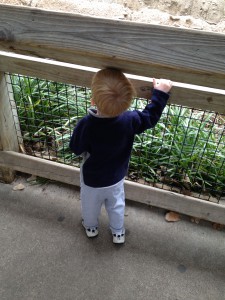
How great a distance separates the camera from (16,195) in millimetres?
2553

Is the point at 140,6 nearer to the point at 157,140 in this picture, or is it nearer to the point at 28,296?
the point at 157,140

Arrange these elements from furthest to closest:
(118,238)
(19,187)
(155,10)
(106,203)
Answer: (155,10) < (19,187) < (118,238) < (106,203)

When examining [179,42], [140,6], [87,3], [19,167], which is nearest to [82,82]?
[179,42]

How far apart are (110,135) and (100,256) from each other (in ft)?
3.11

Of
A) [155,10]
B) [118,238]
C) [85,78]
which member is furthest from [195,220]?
[155,10]

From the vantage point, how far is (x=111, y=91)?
1438 millimetres

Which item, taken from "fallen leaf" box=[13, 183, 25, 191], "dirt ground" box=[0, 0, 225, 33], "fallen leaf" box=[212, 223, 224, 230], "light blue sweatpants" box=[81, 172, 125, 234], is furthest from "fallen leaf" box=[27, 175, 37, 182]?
"dirt ground" box=[0, 0, 225, 33]

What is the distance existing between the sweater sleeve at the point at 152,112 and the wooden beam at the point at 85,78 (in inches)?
3.9

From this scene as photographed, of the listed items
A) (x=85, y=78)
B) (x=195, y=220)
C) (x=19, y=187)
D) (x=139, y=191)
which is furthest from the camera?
(x=19, y=187)

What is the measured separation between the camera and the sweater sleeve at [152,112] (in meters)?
1.58

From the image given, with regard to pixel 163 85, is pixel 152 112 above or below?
below

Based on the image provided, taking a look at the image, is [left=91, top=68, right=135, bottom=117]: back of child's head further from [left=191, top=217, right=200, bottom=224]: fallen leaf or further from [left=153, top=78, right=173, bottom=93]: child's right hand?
[left=191, top=217, right=200, bottom=224]: fallen leaf

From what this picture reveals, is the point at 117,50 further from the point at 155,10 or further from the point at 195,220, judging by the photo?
the point at 155,10

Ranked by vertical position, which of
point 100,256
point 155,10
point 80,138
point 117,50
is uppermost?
point 117,50
